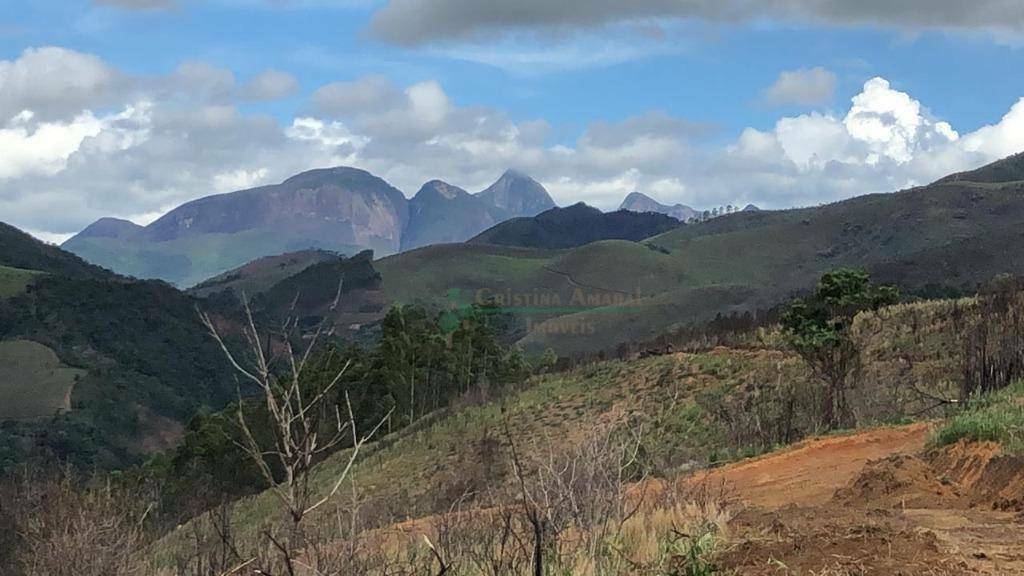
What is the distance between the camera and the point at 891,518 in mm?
7219

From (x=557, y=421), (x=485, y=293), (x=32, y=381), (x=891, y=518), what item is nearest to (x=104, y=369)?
(x=32, y=381)

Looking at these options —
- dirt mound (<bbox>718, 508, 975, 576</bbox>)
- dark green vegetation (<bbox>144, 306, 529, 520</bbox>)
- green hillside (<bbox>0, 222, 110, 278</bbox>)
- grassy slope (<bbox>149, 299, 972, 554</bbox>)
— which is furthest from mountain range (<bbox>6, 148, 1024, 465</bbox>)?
dirt mound (<bbox>718, 508, 975, 576</bbox>)

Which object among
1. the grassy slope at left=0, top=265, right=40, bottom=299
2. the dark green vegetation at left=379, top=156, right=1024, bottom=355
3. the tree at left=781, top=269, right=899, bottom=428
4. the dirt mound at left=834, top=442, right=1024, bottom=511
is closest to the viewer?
the dirt mound at left=834, top=442, right=1024, bottom=511

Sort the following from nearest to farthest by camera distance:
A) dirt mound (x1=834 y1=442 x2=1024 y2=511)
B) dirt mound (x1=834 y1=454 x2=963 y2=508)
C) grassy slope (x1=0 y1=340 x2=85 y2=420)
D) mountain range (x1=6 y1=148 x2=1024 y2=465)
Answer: dirt mound (x1=834 y1=442 x2=1024 y2=511) → dirt mound (x1=834 y1=454 x2=963 y2=508) → grassy slope (x1=0 y1=340 x2=85 y2=420) → mountain range (x1=6 y1=148 x2=1024 y2=465)

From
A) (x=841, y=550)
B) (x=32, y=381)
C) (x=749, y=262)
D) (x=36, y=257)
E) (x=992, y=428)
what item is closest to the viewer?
(x=841, y=550)

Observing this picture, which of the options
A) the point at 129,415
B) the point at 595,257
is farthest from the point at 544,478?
the point at 595,257

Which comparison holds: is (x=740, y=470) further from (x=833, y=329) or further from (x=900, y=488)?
(x=833, y=329)

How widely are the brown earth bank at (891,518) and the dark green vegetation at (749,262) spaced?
76564 mm

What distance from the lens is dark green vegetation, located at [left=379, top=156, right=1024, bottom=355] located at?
321 ft

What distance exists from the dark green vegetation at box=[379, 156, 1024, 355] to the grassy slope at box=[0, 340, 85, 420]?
48662 millimetres

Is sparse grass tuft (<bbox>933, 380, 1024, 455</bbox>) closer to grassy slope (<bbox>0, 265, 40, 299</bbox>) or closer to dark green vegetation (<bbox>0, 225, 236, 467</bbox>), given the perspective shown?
dark green vegetation (<bbox>0, 225, 236, 467</bbox>)

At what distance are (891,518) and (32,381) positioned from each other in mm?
94873

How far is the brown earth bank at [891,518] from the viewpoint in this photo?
5.80 m

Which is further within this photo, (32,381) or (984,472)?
(32,381)
